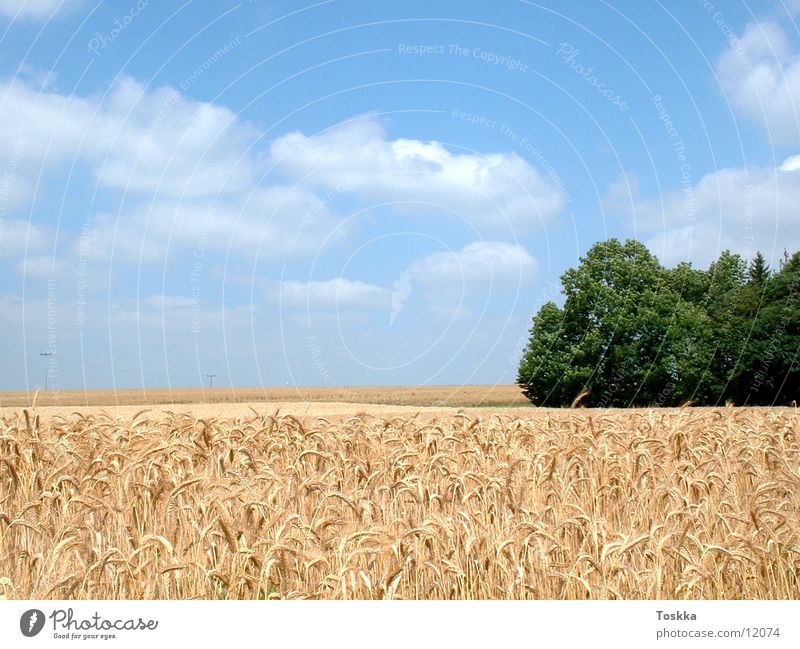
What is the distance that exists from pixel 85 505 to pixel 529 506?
4607 millimetres

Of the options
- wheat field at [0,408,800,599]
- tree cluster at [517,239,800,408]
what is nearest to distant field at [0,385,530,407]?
tree cluster at [517,239,800,408]

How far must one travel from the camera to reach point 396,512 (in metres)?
8.55

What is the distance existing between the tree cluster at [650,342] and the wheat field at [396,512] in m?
34.2

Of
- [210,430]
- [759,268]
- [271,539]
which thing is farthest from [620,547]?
[759,268]

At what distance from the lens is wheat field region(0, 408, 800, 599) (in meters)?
5.74

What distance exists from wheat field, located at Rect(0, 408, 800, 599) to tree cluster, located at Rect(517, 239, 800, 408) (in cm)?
3419

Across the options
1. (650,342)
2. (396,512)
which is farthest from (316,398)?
(396,512)

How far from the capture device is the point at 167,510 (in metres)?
8.10

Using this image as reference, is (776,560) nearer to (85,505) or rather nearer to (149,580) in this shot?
(149,580)
